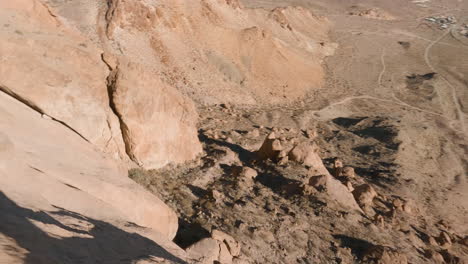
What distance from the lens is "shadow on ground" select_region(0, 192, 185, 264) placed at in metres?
3.58

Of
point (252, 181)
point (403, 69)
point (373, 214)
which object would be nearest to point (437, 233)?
point (373, 214)

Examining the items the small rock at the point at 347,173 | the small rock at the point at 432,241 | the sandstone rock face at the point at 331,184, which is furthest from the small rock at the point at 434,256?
the small rock at the point at 347,173

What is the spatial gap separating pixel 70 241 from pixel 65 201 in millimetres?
1184

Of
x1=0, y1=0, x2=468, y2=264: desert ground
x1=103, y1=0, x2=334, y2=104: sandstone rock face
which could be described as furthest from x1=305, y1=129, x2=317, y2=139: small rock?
x1=103, y1=0, x2=334, y2=104: sandstone rock face

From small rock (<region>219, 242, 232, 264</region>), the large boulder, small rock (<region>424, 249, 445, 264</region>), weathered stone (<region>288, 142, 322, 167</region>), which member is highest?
the large boulder

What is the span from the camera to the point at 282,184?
31.5ft

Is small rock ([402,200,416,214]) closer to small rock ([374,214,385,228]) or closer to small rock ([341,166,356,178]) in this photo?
small rock ([374,214,385,228])

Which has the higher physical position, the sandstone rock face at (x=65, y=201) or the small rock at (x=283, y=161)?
the sandstone rock face at (x=65, y=201)

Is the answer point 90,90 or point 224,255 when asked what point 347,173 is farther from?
point 90,90

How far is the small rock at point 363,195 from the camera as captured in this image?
31.1ft

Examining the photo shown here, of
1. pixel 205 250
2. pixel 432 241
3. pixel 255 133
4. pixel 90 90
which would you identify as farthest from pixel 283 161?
pixel 90 90

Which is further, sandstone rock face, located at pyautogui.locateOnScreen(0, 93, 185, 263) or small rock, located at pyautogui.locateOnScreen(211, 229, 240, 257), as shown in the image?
small rock, located at pyautogui.locateOnScreen(211, 229, 240, 257)

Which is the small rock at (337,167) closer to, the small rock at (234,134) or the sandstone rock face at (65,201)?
the small rock at (234,134)

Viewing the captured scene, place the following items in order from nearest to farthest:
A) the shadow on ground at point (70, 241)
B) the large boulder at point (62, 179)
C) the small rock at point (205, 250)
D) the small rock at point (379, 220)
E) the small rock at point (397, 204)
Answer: the shadow on ground at point (70, 241) → the large boulder at point (62, 179) → the small rock at point (205, 250) → the small rock at point (379, 220) → the small rock at point (397, 204)
